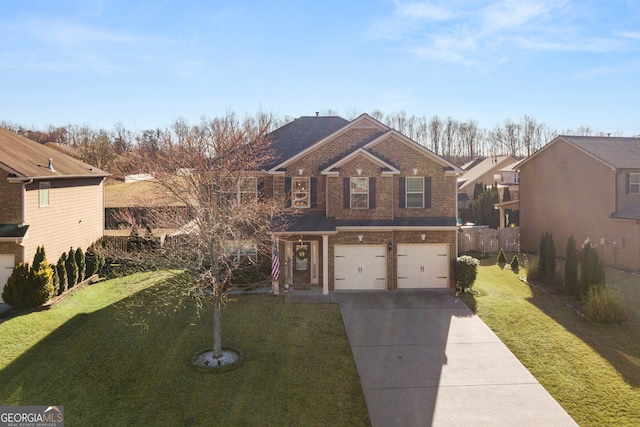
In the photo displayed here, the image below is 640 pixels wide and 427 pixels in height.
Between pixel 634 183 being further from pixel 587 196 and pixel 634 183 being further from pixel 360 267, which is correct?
pixel 360 267

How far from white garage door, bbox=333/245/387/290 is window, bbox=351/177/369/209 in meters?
1.91

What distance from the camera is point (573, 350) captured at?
41.2 ft

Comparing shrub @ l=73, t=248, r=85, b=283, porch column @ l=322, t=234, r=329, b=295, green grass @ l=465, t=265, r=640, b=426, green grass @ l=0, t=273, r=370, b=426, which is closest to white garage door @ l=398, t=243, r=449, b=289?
green grass @ l=465, t=265, r=640, b=426

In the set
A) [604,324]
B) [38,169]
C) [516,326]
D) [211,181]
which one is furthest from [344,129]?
[38,169]

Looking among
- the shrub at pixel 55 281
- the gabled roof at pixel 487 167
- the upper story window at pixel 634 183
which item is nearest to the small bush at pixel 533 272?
the upper story window at pixel 634 183

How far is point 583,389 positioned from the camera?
1042cm

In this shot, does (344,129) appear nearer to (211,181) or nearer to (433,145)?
(211,181)

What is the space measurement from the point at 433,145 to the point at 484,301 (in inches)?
3173

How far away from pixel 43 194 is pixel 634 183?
2974cm

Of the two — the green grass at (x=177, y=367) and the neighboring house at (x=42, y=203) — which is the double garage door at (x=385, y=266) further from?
the neighboring house at (x=42, y=203)

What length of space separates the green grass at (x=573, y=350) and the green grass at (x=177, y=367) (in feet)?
16.5

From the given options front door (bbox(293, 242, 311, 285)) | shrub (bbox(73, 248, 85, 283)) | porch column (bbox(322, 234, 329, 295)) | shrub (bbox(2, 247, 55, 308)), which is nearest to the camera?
shrub (bbox(2, 247, 55, 308))

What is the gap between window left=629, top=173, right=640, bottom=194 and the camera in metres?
22.8

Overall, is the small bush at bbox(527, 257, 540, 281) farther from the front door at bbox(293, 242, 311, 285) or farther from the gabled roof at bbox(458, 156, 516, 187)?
the gabled roof at bbox(458, 156, 516, 187)
